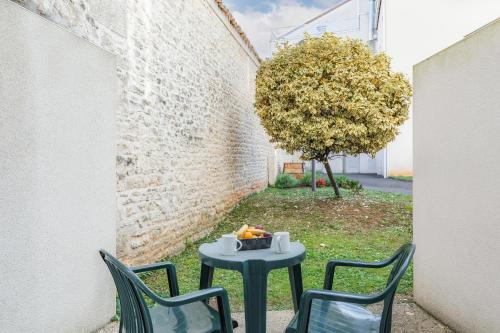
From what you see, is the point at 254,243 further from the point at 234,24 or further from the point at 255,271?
the point at 234,24

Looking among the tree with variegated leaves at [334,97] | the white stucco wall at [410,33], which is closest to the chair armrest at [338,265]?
the tree with variegated leaves at [334,97]

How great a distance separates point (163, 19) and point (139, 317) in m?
4.95

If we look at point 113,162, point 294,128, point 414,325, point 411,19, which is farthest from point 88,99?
point 411,19

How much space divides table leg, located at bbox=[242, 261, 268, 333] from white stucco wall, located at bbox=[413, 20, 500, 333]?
1607 millimetres

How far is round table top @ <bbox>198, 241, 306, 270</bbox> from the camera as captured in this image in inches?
98.6

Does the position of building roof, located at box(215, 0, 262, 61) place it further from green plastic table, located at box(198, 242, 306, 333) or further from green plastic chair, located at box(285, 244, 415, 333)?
green plastic chair, located at box(285, 244, 415, 333)

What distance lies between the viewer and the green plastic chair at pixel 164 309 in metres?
1.96

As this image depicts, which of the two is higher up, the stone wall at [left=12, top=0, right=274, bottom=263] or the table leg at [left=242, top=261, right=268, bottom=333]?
the stone wall at [left=12, top=0, right=274, bottom=263]

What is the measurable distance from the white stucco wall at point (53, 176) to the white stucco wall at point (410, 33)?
1602 cm

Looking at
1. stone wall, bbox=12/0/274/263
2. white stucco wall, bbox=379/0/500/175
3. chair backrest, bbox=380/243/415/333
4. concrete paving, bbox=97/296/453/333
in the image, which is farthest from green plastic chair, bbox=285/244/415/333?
white stucco wall, bbox=379/0/500/175

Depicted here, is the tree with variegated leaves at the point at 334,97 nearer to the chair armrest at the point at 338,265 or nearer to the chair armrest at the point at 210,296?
the chair armrest at the point at 338,265

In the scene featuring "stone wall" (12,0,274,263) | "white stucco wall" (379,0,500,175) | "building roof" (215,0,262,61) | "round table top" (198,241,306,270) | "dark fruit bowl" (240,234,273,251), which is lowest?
"round table top" (198,241,306,270)

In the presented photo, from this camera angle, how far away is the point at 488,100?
8.94 feet

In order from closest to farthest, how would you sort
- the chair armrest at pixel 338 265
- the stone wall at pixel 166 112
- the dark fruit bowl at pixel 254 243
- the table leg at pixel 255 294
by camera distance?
the table leg at pixel 255 294 < the chair armrest at pixel 338 265 < the dark fruit bowl at pixel 254 243 < the stone wall at pixel 166 112
